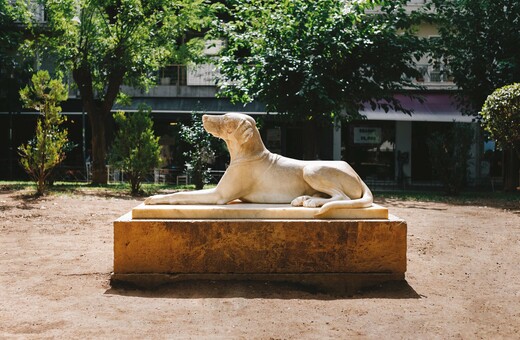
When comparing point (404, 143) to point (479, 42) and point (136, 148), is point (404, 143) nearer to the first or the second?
point (479, 42)

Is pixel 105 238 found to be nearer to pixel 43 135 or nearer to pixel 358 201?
pixel 358 201

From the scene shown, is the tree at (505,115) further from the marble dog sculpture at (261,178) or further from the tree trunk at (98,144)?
the tree trunk at (98,144)

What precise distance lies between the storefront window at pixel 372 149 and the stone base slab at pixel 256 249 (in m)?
19.3

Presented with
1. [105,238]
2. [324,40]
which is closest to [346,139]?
[324,40]

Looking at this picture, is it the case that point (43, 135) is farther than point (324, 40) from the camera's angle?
No

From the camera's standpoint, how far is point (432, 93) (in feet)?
76.6

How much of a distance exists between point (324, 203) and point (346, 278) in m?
0.75

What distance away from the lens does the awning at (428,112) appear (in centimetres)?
2188

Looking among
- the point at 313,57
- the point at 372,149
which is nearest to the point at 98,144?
the point at 313,57

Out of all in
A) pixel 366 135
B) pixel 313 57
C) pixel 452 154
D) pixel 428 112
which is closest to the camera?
pixel 313 57

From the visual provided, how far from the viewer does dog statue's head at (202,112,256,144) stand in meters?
5.86

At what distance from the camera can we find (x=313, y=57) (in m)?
16.6

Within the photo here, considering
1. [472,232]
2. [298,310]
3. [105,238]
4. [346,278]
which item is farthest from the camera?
[472,232]

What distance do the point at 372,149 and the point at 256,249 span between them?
65.2 feet
